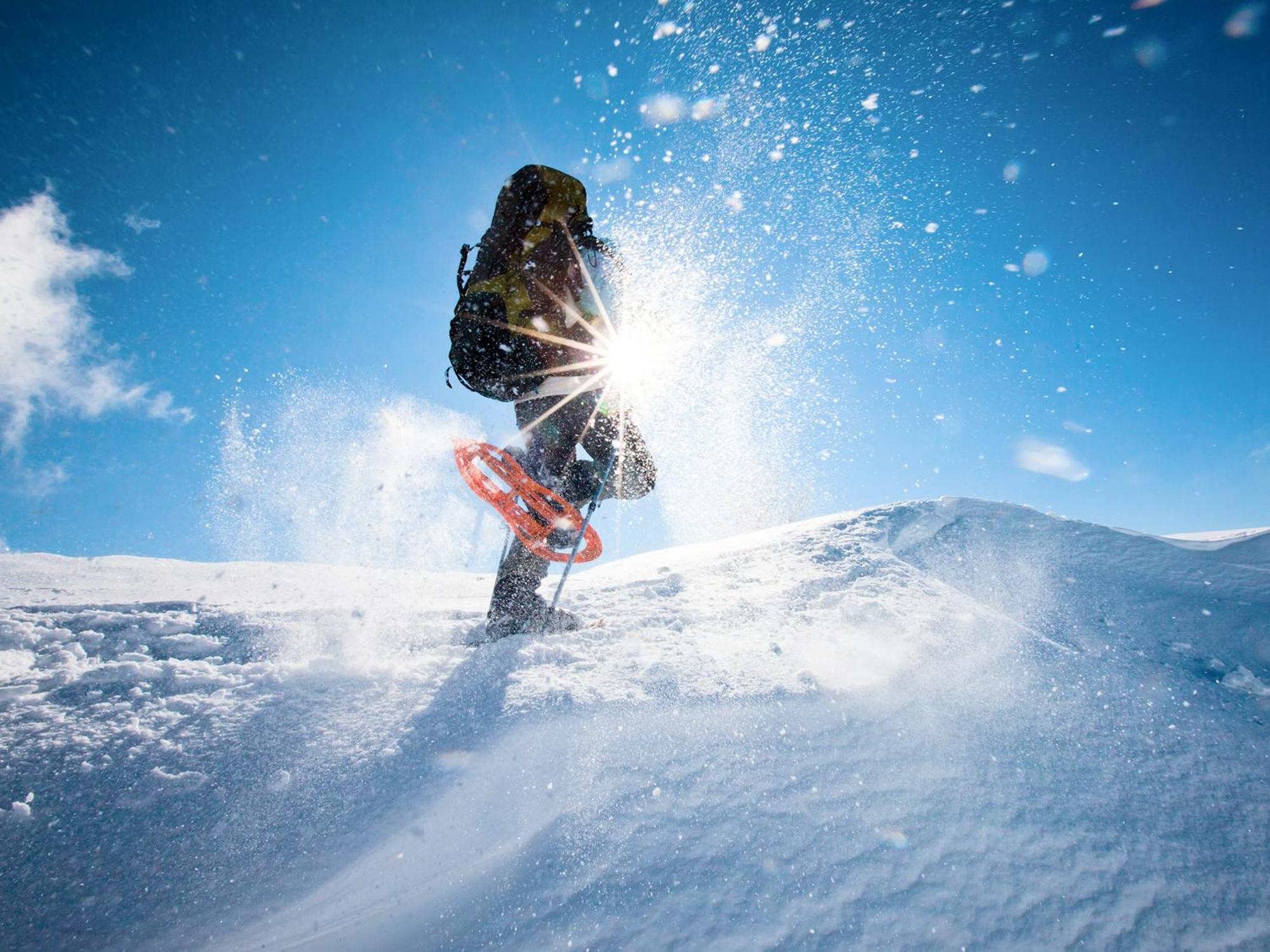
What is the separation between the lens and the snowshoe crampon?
420cm

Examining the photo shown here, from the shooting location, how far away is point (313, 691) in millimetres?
2686

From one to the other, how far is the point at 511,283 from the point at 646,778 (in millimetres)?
3492

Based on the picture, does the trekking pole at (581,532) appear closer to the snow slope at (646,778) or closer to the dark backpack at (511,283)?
the snow slope at (646,778)

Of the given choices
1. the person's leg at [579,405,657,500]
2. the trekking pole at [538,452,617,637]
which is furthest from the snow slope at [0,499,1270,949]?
the person's leg at [579,405,657,500]

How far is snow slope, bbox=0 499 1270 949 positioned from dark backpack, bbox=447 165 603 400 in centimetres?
216

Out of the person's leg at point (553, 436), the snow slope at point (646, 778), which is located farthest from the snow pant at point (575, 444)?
the snow slope at point (646, 778)

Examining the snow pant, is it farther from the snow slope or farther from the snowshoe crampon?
the snow slope

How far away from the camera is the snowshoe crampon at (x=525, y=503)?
420 cm

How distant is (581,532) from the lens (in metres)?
4.26

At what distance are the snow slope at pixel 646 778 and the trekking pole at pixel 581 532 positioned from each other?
0.54m

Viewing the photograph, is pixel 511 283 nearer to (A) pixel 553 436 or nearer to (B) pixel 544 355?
(B) pixel 544 355

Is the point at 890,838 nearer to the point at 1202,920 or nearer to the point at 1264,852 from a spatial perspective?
the point at 1202,920

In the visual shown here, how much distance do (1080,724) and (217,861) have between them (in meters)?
3.85

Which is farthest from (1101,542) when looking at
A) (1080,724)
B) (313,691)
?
(313,691)
